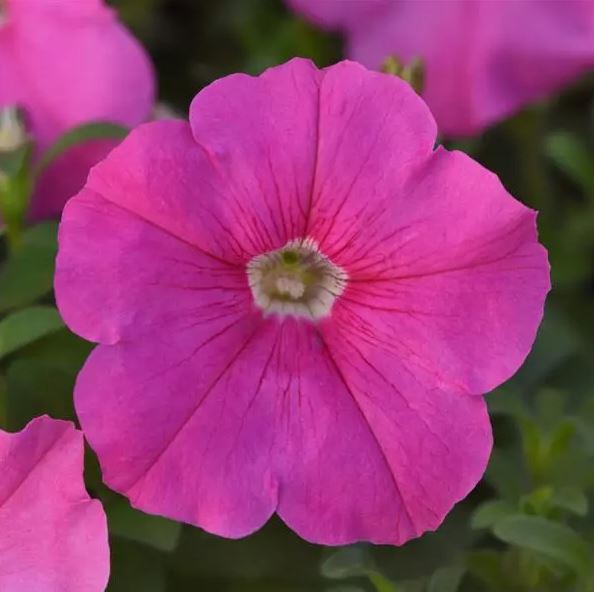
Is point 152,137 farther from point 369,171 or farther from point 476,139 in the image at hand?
point 476,139

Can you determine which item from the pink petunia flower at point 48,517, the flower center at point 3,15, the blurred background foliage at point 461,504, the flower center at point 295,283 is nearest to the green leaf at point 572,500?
the blurred background foliage at point 461,504

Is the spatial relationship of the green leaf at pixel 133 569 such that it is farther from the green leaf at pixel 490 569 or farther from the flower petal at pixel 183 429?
the green leaf at pixel 490 569

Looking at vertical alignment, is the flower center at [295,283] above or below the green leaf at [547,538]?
above

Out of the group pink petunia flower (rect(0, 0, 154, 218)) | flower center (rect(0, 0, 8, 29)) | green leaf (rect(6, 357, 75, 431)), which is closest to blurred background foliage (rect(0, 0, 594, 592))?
green leaf (rect(6, 357, 75, 431))

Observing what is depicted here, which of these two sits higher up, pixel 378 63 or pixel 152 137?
pixel 152 137

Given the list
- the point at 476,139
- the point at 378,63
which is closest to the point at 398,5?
the point at 378,63
